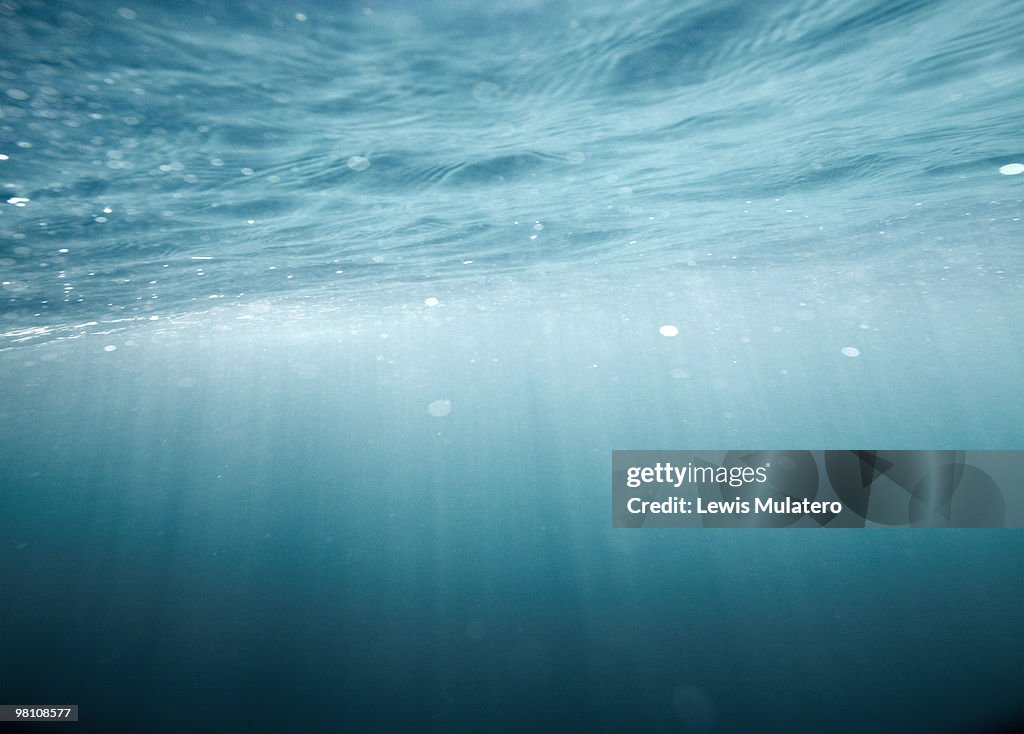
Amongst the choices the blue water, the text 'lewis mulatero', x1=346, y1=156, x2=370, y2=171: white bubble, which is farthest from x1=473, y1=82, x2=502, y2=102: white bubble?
the text 'lewis mulatero'

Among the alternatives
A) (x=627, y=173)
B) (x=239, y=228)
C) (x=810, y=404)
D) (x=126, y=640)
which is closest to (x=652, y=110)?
(x=627, y=173)

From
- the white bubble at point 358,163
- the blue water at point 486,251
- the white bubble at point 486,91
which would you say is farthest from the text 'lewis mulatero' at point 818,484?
the white bubble at point 358,163

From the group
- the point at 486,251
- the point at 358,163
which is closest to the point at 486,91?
the point at 358,163

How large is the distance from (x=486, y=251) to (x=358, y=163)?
7095mm

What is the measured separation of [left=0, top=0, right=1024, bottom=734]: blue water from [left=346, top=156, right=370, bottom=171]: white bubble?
3.8 inches

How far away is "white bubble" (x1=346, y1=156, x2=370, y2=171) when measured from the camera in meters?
7.89

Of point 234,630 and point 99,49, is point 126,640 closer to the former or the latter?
point 234,630

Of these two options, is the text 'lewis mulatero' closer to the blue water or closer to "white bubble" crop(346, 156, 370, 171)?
the blue water

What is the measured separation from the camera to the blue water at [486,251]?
5332mm

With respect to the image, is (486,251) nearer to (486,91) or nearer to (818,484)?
(486,91)

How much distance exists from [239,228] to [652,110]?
8.87 meters

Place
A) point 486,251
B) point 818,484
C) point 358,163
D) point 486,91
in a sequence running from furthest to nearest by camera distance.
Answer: point 486,251, point 818,484, point 358,163, point 486,91

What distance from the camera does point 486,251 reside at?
14914 millimetres

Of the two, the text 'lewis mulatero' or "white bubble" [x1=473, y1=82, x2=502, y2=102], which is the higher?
"white bubble" [x1=473, y1=82, x2=502, y2=102]
